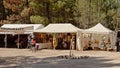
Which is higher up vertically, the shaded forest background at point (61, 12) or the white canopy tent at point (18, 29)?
the shaded forest background at point (61, 12)

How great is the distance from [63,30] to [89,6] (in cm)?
2238

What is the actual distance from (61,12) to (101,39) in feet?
48.0

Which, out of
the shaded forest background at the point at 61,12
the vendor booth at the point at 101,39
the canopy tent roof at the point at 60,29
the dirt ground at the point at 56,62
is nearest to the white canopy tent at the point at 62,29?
the canopy tent roof at the point at 60,29

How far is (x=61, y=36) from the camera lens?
42094 millimetres

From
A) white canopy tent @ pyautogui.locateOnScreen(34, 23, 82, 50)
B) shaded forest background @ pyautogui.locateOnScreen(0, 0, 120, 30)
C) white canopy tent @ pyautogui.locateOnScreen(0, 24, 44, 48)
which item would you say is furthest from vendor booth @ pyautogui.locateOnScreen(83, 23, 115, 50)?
shaded forest background @ pyautogui.locateOnScreen(0, 0, 120, 30)

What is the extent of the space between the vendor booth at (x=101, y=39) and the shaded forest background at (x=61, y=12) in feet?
41.4

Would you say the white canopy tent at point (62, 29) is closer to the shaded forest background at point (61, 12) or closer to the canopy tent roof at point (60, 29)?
the canopy tent roof at point (60, 29)

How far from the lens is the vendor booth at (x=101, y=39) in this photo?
37375mm

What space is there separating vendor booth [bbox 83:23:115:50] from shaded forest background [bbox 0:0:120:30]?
1262 cm

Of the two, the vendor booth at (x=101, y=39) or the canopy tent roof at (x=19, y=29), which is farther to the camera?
the canopy tent roof at (x=19, y=29)

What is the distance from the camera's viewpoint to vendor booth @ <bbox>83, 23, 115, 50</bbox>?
37375 mm

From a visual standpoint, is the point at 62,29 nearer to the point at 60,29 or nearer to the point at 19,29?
the point at 60,29

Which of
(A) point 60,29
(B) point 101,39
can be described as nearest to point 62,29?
(A) point 60,29

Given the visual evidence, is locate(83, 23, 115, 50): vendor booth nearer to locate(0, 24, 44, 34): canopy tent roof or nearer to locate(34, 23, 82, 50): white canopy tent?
locate(34, 23, 82, 50): white canopy tent
